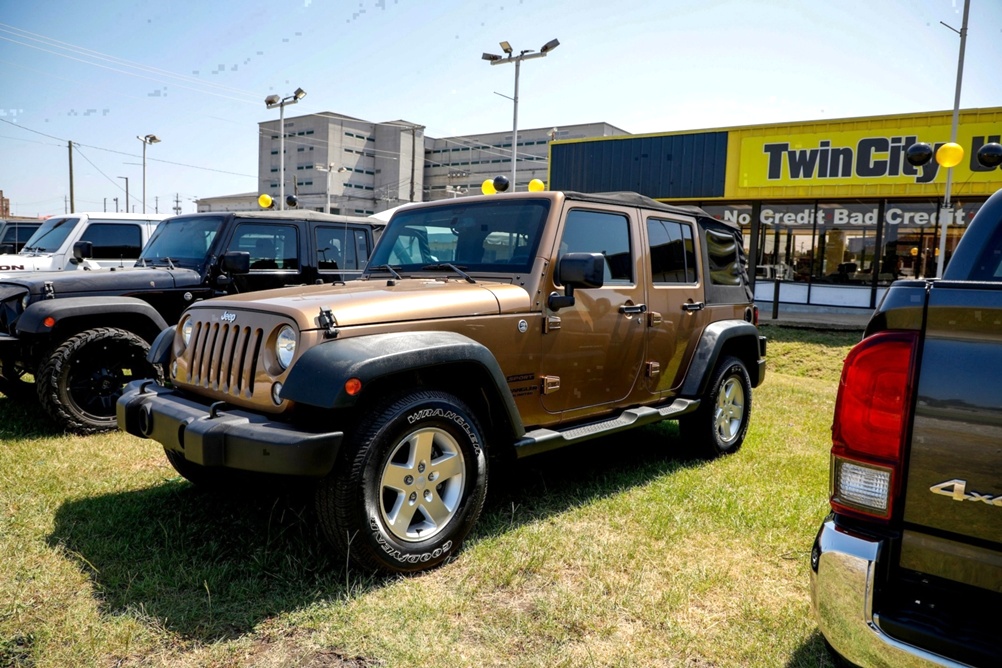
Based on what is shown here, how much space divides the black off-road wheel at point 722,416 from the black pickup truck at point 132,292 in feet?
13.4

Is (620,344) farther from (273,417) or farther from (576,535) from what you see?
(273,417)

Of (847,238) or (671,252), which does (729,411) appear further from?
(847,238)

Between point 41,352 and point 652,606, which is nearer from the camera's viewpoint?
point 652,606

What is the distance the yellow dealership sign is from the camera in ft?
54.8

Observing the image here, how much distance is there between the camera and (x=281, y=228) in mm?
7273

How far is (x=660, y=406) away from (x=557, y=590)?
2.10 metres

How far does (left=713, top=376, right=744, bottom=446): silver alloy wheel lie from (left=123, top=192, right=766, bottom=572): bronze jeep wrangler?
0.57ft

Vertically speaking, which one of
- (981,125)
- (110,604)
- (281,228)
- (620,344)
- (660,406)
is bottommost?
(110,604)

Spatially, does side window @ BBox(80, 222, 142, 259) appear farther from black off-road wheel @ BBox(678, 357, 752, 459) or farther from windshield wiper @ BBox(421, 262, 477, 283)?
black off-road wheel @ BBox(678, 357, 752, 459)

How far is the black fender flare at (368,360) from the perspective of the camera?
2.93 m

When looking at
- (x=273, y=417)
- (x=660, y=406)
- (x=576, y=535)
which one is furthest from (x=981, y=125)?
(x=273, y=417)

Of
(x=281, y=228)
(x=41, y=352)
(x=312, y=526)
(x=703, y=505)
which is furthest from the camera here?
(x=281, y=228)

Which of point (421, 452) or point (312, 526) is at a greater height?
point (421, 452)

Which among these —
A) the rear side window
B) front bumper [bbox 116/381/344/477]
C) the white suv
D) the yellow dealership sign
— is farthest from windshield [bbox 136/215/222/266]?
the yellow dealership sign
